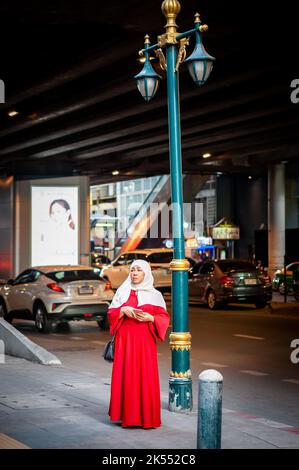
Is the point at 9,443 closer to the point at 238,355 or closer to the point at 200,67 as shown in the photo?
the point at 200,67

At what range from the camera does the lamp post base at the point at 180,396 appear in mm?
8922

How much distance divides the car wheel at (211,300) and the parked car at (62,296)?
6.69 metres

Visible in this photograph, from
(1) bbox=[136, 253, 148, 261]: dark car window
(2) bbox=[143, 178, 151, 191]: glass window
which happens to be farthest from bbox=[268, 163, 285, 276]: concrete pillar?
(2) bbox=[143, 178, 151, 191]: glass window

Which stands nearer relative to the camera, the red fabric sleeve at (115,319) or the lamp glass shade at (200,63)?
the red fabric sleeve at (115,319)

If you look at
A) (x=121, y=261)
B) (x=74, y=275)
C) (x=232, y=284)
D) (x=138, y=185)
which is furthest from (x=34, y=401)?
(x=138, y=185)

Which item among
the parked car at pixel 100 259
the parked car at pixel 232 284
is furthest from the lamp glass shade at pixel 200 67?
the parked car at pixel 100 259

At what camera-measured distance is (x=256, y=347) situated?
15898mm

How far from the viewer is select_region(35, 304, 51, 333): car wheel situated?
1920 cm

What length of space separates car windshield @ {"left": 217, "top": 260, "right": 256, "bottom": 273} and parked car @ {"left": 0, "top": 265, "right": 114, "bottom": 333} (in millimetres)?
6828

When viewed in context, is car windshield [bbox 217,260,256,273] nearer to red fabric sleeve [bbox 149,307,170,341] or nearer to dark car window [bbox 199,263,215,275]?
dark car window [bbox 199,263,215,275]

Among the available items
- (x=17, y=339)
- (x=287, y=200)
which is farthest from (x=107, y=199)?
(x=17, y=339)

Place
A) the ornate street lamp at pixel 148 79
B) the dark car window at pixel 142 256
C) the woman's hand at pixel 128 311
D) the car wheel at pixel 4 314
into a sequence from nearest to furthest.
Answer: the woman's hand at pixel 128 311, the ornate street lamp at pixel 148 79, the car wheel at pixel 4 314, the dark car window at pixel 142 256

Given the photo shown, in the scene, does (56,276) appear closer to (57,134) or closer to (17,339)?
(17,339)

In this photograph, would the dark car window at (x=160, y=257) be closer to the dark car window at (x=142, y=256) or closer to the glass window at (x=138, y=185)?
the dark car window at (x=142, y=256)
